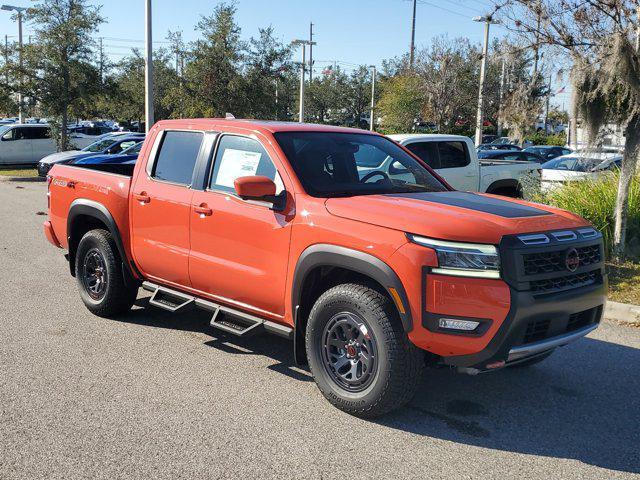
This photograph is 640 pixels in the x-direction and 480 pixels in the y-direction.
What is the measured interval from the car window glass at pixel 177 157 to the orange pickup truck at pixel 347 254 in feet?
0.06

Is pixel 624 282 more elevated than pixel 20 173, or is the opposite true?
pixel 20 173

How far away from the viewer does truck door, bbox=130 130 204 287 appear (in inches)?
214

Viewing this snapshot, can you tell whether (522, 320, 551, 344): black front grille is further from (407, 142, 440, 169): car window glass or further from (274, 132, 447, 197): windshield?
(407, 142, 440, 169): car window glass

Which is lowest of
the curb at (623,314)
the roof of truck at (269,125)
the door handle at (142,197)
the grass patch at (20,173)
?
the curb at (623,314)

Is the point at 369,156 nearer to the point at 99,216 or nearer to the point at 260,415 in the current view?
the point at 260,415

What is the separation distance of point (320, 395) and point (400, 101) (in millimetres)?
31288

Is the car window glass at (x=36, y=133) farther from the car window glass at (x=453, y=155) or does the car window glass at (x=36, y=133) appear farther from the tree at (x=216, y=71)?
the car window glass at (x=453, y=155)

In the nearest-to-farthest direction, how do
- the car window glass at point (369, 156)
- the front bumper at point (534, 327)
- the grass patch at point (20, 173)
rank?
the front bumper at point (534, 327)
the car window glass at point (369, 156)
the grass patch at point (20, 173)

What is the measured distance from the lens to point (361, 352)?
427cm

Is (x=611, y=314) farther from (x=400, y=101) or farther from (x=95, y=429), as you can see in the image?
(x=400, y=101)

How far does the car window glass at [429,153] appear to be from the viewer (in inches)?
435

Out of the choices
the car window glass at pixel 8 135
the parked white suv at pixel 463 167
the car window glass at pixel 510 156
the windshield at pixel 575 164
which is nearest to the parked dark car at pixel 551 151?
the car window glass at pixel 510 156

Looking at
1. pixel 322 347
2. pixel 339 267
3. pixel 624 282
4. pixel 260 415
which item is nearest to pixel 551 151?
pixel 624 282

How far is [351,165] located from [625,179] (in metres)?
4.90
